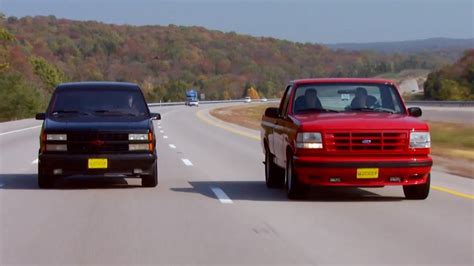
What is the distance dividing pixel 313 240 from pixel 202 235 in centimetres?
128

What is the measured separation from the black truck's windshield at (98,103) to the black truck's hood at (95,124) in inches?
16.5

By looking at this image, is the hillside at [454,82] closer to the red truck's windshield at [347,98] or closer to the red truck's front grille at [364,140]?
the red truck's windshield at [347,98]

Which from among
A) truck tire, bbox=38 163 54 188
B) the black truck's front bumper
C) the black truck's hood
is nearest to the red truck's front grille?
the black truck's front bumper

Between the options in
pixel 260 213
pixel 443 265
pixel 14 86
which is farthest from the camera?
pixel 14 86

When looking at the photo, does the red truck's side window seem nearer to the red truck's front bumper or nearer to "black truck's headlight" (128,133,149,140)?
the red truck's front bumper

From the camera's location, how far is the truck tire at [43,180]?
1499cm

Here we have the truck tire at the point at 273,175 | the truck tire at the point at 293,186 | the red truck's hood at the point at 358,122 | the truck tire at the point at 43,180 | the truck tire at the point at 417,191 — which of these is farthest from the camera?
the truck tire at the point at 273,175

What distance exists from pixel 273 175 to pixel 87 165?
319 centimetres

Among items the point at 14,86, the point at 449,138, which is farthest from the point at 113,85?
the point at 14,86

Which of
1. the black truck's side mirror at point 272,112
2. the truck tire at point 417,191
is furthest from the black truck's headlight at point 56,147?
the truck tire at point 417,191

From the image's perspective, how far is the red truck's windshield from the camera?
14.3 m

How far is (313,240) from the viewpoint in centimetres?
994

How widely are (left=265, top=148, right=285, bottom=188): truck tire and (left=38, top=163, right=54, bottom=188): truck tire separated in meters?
3.72

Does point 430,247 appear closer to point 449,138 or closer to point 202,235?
point 202,235
